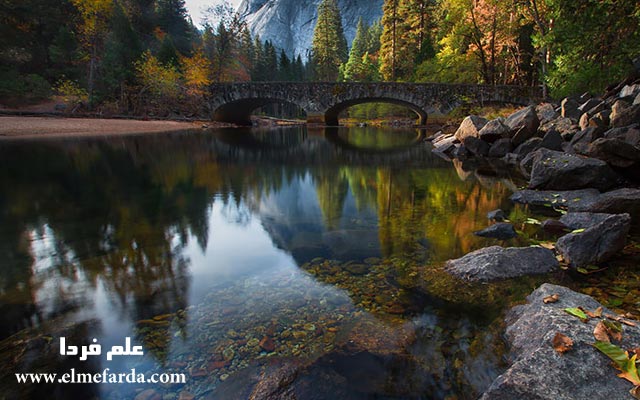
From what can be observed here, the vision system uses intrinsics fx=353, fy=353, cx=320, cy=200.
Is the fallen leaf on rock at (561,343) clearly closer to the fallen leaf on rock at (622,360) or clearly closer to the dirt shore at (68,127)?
the fallen leaf on rock at (622,360)

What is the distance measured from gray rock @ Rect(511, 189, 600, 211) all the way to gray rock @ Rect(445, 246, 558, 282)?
3.15 metres

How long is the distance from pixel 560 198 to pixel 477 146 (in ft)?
29.8

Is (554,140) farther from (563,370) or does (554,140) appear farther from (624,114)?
(563,370)

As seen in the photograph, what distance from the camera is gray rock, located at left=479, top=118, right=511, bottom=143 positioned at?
1541 cm

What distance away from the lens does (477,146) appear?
16.3m

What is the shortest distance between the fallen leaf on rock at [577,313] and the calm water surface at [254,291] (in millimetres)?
681

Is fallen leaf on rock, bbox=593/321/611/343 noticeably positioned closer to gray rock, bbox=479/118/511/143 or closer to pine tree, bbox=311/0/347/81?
gray rock, bbox=479/118/511/143

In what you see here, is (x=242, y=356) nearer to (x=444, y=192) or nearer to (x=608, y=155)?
(x=444, y=192)

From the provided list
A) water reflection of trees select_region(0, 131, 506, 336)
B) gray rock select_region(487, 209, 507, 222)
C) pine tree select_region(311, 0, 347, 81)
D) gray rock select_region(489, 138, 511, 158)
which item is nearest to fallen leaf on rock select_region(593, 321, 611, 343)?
water reflection of trees select_region(0, 131, 506, 336)

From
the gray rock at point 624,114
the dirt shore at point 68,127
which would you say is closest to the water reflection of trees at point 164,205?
the gray rock at point 624,114

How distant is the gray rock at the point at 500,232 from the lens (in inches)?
228

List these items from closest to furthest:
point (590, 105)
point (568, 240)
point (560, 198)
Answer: point (568, 240), point (560, 198), point (590, 105)

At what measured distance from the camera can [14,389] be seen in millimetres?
2746

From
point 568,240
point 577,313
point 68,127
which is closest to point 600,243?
point 568,240
